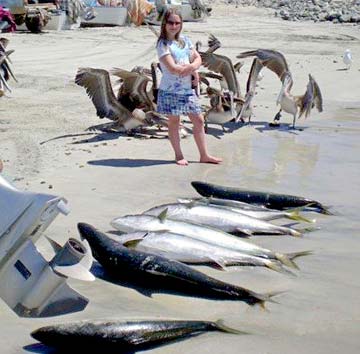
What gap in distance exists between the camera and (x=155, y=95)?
38.7 ft

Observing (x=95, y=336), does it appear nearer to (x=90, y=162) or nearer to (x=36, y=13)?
(x=90, y=162)

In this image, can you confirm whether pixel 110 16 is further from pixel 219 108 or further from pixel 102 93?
pixel 102 93

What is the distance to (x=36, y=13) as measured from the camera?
31.3m

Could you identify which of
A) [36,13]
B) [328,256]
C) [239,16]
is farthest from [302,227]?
[239,16]

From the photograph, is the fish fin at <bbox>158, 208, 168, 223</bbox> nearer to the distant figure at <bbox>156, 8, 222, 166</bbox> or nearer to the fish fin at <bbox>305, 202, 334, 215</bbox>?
the fish fin at <bbox>305, 202, 334, 215</bbox>

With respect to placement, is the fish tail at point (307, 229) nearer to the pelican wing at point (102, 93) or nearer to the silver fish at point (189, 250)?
the silver fish at point (189, 250)

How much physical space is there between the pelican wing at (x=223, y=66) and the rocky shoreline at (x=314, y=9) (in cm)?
3041

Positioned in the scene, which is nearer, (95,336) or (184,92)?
(95,336)

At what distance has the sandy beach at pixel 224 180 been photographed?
540 cm

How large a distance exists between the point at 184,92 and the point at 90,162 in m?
1.42

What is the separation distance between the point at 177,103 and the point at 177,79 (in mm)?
282

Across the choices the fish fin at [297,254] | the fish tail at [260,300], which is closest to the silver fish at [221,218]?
the fish fin at [297,254]

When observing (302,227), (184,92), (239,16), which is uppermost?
(184,92)

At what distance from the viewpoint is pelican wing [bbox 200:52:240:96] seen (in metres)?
12.6
